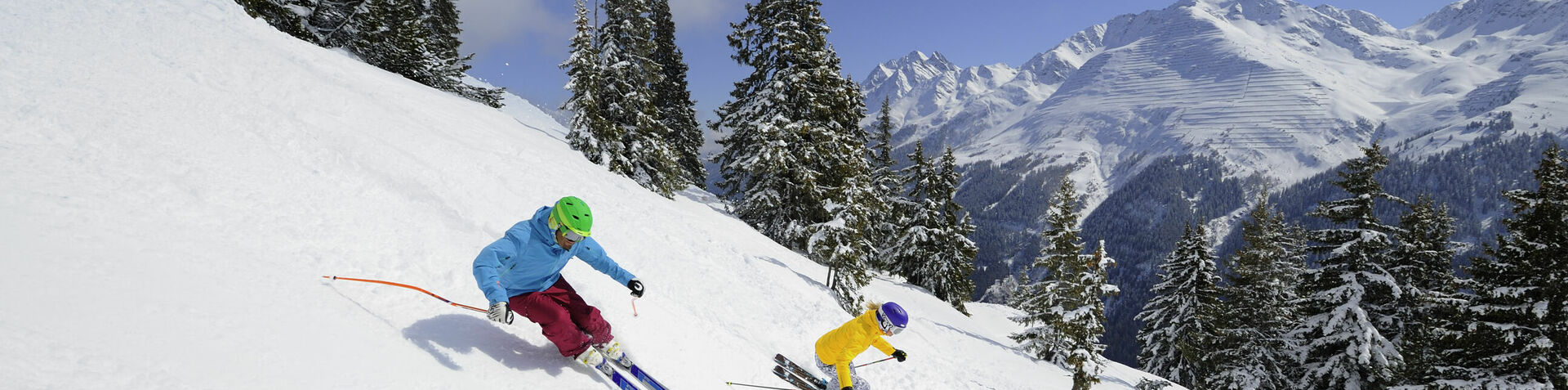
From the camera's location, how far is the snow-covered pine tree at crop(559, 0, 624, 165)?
22547 millimetres

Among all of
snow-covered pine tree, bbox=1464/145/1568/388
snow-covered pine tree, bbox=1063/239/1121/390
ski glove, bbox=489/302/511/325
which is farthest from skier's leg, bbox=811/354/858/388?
snow-covered pine tree, bbox=1464/145/1568/388

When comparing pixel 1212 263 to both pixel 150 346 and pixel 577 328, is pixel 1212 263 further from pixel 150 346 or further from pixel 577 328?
pixel 150 346

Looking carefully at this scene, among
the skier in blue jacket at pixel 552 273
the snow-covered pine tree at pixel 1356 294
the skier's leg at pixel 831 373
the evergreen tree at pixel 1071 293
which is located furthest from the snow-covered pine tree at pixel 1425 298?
the skier in blue jacket at pixel 552 273

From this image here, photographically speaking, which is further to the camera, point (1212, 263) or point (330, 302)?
point (1212, 263)

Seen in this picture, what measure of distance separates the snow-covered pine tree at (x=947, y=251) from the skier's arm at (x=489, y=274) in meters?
28.9

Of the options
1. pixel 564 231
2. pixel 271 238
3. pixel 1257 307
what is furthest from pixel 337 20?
pixel 1257 307

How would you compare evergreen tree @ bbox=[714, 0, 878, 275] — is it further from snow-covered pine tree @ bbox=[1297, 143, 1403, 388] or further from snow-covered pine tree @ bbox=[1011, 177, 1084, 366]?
snow-covered pine tree @ bbox=[1297, 143, 1403, 388]

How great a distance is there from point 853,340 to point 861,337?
0.10 m

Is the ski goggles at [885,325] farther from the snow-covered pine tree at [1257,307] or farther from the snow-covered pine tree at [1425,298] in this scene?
the snow-covered pine tree at [1257,307]

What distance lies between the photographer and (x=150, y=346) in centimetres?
354

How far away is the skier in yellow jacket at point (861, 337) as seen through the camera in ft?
21.4

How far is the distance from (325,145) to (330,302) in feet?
16.0

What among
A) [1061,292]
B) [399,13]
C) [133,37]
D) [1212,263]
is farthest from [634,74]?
[1212,263]

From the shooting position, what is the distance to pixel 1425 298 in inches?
680
